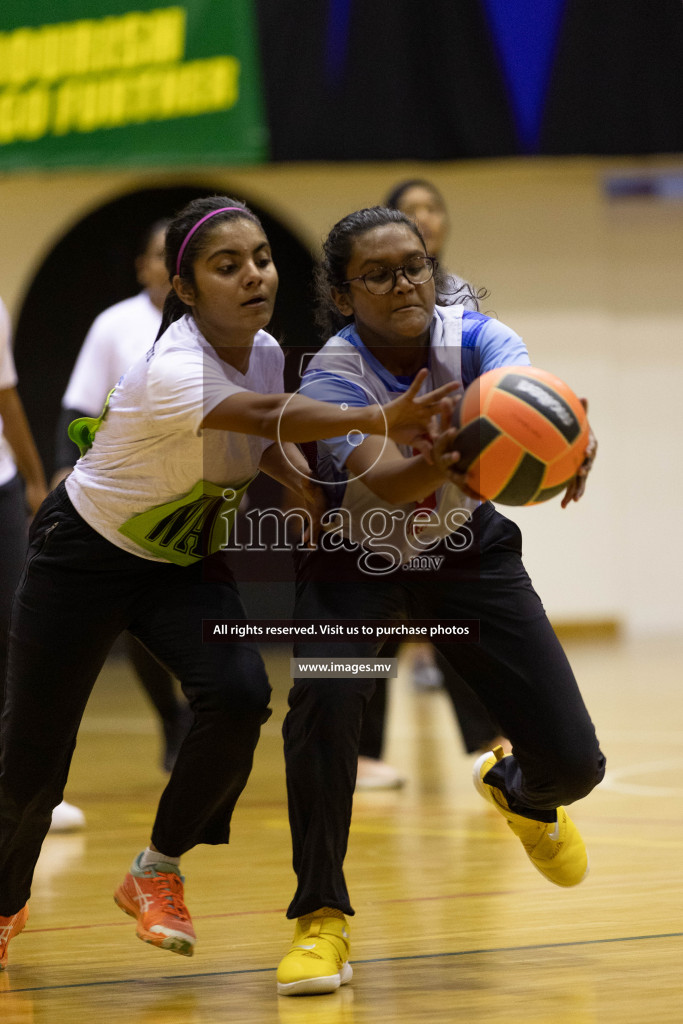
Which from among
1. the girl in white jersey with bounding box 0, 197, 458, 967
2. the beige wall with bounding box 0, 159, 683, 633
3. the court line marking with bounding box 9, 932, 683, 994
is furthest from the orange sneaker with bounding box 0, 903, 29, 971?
the beige wall with bounding box 0, 159, 683, 633

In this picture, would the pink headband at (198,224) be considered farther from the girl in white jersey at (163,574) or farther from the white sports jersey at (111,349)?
the white sports jersey at (111,349)

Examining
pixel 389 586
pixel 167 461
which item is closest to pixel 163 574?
pixel 167 461

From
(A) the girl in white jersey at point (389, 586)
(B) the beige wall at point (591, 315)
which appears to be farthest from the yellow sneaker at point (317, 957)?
(B) the beige wall at point (591, 315)

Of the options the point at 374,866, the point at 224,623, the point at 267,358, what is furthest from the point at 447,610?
the point at 374,866

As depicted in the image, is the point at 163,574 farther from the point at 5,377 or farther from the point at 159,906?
the point at 5,377

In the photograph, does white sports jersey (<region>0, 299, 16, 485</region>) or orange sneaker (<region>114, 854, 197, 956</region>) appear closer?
orange sneaker (<region>114, 854, 197, 956</region>)

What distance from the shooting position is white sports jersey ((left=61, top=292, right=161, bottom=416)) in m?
5.14

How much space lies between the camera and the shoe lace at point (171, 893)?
9.59ft

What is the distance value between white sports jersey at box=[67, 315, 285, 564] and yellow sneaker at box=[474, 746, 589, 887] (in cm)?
97

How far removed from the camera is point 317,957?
2689 mm

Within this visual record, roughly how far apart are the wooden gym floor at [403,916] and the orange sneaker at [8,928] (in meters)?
0.04

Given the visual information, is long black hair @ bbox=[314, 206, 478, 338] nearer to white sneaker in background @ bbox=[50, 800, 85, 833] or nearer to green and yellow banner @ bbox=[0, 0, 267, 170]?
white sneaker in background @ bbox=[50, 800, 85, 833]

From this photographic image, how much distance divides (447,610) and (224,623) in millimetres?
488

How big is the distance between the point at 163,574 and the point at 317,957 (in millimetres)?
876
